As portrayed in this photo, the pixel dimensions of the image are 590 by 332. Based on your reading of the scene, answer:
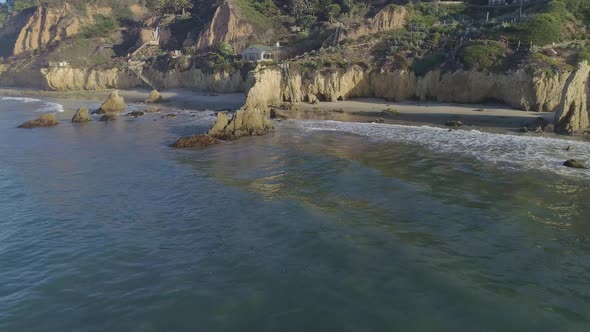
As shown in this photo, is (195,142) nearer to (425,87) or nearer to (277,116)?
(277,116)

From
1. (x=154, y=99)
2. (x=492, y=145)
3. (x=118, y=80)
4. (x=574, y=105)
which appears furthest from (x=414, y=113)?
(x=118, y=80)

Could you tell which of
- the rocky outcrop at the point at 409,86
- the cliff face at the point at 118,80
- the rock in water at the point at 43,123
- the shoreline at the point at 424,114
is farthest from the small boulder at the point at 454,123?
the rock in water at the point at 43,123

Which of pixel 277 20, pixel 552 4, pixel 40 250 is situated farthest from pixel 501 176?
pixel 277 20

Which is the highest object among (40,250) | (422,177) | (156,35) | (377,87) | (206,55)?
(156,35)

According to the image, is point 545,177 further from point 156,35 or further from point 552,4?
point 156,35

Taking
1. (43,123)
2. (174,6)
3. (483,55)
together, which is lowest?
(43,123)

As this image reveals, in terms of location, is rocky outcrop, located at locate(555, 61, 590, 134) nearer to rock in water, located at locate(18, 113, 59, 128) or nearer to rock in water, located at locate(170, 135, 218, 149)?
rock in water, located at locate(170, 135, 218, 149)
